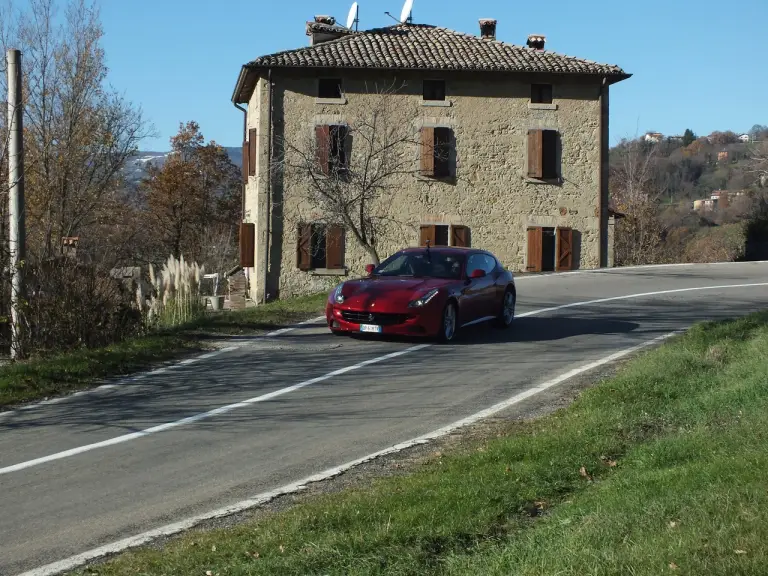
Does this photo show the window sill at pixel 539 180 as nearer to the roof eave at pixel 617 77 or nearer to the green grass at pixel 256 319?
the roof eave at pixel 617 77

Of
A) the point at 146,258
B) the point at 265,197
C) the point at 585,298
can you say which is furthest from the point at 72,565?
the point at 146,258

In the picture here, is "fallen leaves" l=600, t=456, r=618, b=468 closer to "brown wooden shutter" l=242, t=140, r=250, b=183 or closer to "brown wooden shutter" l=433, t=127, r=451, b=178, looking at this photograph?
"brown wooden shutter" l=433, t=127, r=451, b=178

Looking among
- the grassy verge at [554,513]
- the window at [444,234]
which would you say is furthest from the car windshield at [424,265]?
the window at [444,234]

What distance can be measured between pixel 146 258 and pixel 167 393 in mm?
46059

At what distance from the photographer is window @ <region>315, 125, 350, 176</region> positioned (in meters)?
34.4

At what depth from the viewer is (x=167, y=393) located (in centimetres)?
1123

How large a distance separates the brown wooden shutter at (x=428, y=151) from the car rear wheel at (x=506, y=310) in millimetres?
19627

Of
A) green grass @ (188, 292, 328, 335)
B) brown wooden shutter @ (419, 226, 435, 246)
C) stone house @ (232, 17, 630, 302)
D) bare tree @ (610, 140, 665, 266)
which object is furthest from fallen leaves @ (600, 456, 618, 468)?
bare tree @ (610, 140, 665, 266)

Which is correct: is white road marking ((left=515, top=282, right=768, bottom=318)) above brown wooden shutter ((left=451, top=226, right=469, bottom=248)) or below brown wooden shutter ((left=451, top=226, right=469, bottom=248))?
below

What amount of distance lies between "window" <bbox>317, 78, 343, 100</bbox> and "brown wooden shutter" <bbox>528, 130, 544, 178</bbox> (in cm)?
712

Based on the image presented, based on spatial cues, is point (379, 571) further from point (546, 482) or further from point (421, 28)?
point (421, 28)

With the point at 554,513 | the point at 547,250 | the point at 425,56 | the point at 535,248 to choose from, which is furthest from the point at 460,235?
the point at 554,513

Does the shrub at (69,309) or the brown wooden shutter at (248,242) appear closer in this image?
the shrub at (69,309)

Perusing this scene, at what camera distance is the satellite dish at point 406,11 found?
4128 cm
